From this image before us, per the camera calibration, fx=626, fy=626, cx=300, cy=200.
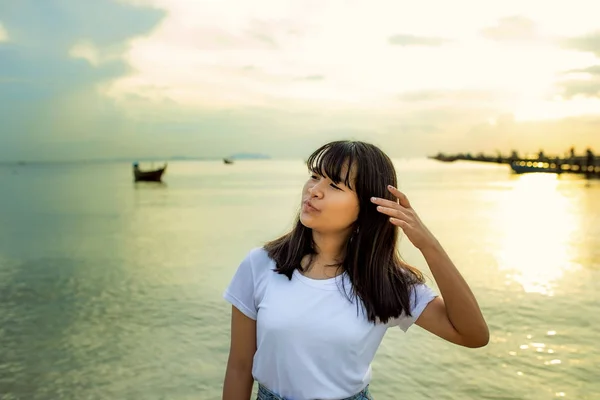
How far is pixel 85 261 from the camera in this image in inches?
496

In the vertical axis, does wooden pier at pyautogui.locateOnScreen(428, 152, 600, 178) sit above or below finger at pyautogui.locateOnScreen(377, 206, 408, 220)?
below

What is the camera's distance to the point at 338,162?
167 centimetres

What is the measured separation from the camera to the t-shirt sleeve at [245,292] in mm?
1688

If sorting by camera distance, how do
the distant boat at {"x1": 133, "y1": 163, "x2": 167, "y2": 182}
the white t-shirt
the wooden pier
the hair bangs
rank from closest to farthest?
the white t-shirt → the hair bangs → the distant boat at {"x1": 133, "y1": 163, "x2": 167, "y2": 182} → the wooden pier

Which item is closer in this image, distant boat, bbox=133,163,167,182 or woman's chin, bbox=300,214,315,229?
woman's chin, bbox=300,214,315,229

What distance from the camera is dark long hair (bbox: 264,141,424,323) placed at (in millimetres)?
1666

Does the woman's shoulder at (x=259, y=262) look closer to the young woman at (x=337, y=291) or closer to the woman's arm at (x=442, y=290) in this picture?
the young woman at (x=337, y=291)

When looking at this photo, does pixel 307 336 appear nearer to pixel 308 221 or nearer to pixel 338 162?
pixel 308 221

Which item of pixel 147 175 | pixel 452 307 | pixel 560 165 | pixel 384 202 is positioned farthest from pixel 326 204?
pixel 560 165

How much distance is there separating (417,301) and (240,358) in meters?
0.52

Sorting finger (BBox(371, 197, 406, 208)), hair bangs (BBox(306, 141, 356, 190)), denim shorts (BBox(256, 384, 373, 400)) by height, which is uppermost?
hair bangs (BBox(306, 141, 356, 190))

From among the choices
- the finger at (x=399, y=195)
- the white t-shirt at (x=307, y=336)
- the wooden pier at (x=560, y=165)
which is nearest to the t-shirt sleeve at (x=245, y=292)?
the white t-shirt at (x=307, y=336)

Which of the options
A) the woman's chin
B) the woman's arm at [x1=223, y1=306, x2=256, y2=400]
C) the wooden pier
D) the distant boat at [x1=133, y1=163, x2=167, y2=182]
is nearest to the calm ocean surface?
the woman's arm at [x1=223, y1=306, x2=256, y2=400]

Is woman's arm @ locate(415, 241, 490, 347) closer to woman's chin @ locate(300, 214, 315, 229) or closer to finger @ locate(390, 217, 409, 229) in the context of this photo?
finger @ locate(390, 217, 409, 229)
